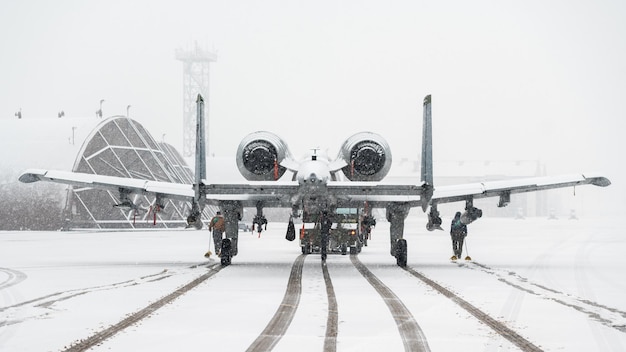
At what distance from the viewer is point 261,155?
26.3 m

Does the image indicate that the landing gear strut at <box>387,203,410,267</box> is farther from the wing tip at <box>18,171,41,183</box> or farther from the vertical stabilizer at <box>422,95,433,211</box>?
the wing tip at <box>18,171,41,183</box>

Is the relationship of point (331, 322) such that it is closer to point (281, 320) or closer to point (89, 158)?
point (281, 320)

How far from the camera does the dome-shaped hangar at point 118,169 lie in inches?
2904

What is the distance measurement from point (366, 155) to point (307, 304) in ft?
36.0

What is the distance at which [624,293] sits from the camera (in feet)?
61.1

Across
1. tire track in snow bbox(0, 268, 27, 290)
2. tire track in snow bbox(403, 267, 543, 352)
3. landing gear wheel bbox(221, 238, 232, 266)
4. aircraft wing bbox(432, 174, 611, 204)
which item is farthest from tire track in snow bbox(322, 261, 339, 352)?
aircraft wing bbox(432, 174, 611, 204)

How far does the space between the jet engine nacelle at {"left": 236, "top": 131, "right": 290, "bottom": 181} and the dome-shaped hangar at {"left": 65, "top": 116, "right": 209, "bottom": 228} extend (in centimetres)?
4368

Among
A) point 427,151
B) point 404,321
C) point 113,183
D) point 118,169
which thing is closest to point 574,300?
point 404,321

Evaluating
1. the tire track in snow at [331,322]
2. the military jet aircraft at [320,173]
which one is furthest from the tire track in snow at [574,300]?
the tire track in snow at [331,322]

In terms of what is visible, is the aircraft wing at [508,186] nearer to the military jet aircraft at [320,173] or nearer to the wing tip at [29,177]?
the military jet aircraft at [320,173]

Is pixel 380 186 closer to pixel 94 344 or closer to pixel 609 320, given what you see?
pixel 609 320

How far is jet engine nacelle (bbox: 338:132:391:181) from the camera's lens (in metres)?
26.5

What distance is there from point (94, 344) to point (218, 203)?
53.0 ft

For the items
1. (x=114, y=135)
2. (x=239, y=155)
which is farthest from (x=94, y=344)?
(x=114, y=135)
